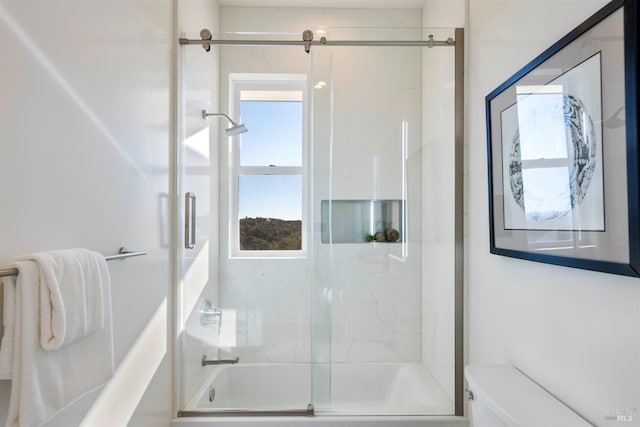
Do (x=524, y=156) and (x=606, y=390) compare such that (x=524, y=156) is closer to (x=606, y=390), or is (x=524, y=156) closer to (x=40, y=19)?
(x=606, y=390)

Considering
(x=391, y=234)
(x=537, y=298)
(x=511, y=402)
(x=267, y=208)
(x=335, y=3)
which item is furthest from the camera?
(x=335, y=3)

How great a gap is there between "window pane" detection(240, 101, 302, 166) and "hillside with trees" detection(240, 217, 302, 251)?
0.37 m

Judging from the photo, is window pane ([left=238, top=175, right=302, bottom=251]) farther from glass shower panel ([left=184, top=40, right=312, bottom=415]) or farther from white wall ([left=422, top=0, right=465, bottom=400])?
white wall ([left=422, top=0, right=465, bottom=400])

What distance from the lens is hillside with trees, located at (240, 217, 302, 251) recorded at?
2.42 meters

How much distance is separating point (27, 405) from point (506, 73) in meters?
1.85

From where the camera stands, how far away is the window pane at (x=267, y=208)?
2426 mm

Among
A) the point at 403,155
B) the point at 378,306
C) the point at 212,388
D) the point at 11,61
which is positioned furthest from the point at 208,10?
the point at 212,388

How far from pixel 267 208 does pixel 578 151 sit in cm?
173

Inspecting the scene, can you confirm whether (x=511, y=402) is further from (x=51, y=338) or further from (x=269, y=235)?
(x=269, y=235)

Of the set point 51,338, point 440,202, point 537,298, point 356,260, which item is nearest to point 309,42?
point 440,202

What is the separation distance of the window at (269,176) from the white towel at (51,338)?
146 cm

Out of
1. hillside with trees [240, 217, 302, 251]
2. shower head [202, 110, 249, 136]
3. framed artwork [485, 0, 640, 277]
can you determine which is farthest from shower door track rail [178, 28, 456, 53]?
hillside with trees [240, 217, 302, 251]

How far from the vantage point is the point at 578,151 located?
1054mm

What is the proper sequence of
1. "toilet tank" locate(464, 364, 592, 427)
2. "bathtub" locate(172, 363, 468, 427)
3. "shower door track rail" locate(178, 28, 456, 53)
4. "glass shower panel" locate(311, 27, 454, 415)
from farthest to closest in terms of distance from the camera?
"glass shower panel" locate(311, 27, 454, 415), "shower door track rail" locate(178, 28, 456, 53), "bathtub" locate(172, 363, 468, 427), "toilet tank" locate(464, 364, 592, 427)
